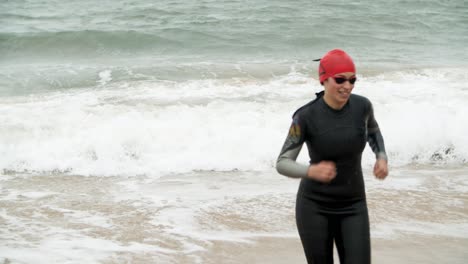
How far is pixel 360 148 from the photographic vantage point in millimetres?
3855

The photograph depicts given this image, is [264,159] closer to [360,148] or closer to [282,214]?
[282,214]

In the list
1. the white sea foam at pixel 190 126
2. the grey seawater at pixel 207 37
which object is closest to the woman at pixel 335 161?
the white sea foam at pixel 190 126

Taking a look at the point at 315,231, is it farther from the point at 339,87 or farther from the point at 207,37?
the point at 207,37

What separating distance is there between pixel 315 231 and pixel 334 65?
0.95m

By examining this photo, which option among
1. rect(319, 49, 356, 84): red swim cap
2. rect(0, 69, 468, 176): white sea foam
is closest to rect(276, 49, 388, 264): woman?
rect(319, 49, 356, 84): red swim cap

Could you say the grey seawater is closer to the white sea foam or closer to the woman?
the white sea foam

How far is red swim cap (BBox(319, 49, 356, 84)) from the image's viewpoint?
3.71m

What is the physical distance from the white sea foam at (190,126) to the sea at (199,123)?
0.11 feet

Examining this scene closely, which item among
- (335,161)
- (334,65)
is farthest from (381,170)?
(334,65)

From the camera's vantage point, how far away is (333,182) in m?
3.84

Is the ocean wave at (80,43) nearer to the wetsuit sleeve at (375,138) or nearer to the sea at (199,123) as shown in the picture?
the sea at (199,123)

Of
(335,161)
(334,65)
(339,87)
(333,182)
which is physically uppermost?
(334,65)

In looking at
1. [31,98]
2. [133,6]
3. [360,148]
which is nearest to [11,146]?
[31,98]

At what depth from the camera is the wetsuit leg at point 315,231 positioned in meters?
Result: 3.87
